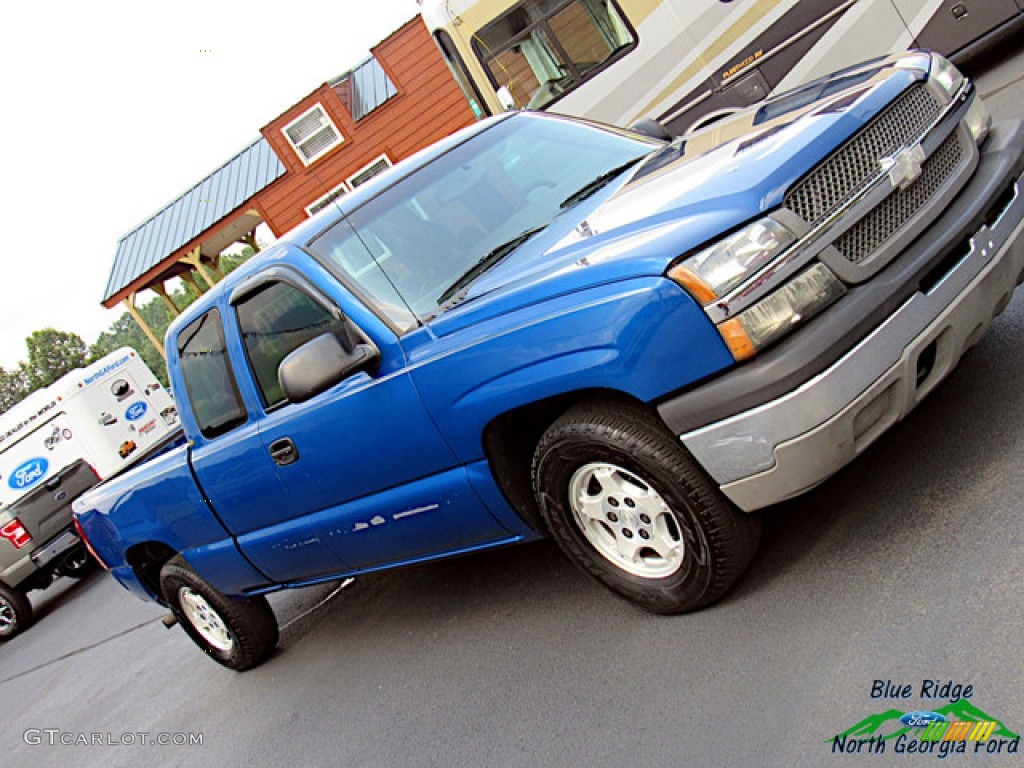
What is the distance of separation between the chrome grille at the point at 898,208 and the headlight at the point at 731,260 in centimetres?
24

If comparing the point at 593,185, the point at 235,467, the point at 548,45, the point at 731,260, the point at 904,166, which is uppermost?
the point at 548,45

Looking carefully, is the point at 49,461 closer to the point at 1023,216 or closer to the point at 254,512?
the point at 254,512

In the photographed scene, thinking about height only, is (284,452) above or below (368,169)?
below

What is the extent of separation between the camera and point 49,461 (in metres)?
14.4

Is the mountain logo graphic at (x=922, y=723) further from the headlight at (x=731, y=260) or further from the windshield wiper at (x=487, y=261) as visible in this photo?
the windshield wiper at (x=487, y=261)

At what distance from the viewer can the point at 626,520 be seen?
336cm

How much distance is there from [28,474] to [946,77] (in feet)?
46.0

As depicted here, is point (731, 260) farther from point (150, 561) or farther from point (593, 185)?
point (150, 561)

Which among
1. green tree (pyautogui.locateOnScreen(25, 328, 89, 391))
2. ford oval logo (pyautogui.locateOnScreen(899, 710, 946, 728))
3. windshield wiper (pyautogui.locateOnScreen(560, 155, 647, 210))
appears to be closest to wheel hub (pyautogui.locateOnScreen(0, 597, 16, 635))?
windshield wiper (pyautogui.locateOnScreen(560, 155, 647, 210))

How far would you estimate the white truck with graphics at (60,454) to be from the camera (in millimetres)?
12461

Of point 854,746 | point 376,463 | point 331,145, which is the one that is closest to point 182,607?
point 376,463

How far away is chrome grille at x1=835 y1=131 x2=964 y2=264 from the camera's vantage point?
2.98 meters

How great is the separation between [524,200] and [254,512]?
2.08 metres

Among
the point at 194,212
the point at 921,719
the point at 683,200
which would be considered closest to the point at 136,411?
the point at 194,212
